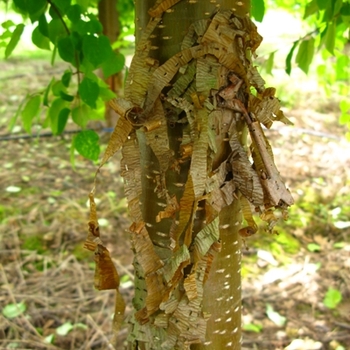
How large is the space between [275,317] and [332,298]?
32 cm

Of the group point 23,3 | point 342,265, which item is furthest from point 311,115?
point 23,3

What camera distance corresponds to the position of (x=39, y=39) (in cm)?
114

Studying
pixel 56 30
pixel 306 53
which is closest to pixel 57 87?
pixel 56 30

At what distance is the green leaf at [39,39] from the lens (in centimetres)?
112

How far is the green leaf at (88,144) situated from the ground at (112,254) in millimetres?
961

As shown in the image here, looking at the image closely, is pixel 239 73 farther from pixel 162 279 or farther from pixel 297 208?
pixel 297 208

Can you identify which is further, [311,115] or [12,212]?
[311,115]

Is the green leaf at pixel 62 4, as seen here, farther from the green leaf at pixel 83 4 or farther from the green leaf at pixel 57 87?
the green leaf at pixel 57 87

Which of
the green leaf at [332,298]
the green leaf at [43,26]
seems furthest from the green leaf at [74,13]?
the green leaf at [332,298]

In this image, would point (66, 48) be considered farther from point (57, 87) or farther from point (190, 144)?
point (190, 144)

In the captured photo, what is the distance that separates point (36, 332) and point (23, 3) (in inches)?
52.7

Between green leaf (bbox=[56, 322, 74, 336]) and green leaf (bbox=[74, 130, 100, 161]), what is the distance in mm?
1015

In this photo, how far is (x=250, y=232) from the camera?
776mm

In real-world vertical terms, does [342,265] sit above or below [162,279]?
below
